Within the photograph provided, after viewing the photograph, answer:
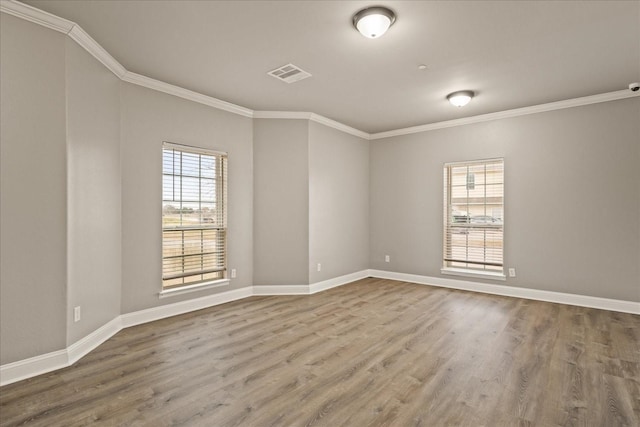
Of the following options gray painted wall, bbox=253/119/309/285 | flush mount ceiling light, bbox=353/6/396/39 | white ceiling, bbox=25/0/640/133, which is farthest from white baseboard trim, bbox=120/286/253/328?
flush mount ceiling light, bbox=353/6/396/39

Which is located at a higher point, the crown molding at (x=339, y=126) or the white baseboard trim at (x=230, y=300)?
the crown molding at (x=339, y=126)

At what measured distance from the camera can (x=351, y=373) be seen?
8.91 feet

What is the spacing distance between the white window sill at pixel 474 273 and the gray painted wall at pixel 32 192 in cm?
543

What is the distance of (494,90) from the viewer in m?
4.41

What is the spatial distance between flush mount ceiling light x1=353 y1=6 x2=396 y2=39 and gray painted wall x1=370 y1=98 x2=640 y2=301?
3533 millimetres

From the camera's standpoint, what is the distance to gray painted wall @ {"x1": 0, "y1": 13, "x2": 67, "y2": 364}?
2.57m

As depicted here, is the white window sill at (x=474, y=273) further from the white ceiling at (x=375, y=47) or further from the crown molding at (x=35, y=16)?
the crown molding at (x=35, y=16)

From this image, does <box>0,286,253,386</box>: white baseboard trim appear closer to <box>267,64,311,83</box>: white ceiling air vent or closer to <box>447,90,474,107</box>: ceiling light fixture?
<box>267,64,311,83</box>: white ceiling air vent

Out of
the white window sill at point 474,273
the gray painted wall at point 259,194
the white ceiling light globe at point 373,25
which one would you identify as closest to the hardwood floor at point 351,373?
the gray painted wall at point 259,194

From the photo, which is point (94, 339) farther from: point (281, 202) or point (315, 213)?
point (315, 213)

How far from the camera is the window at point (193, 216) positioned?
4277 millimetres

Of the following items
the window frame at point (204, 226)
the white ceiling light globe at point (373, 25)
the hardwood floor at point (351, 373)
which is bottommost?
the hardwood floor at point (351, 373)

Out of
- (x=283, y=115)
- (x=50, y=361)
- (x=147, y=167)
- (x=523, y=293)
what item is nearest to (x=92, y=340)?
(x=50, y=361)

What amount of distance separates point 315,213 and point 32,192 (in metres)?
3.67
